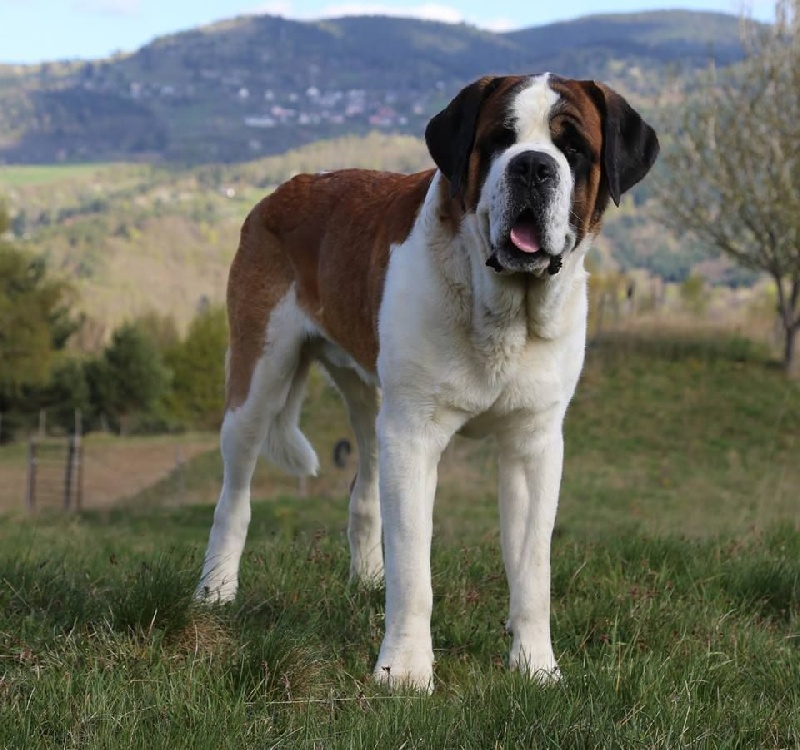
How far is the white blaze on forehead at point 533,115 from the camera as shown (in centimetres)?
382

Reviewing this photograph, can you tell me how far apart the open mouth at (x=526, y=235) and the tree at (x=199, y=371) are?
63.3 meters

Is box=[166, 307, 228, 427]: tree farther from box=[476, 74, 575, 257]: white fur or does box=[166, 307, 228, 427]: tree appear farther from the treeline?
box=[476, 74, 575, 257]: white fur

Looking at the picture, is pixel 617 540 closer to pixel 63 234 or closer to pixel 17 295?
pixel 17 295

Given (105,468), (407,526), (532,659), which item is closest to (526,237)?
(407,526)

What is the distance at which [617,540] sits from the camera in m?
6.07

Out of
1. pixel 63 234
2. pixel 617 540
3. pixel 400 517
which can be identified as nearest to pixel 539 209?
pixel 400 517

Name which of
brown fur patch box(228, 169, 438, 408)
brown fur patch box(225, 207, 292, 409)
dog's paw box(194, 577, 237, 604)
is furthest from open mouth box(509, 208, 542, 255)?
brown fur patch box(225, 207, 292, 409)

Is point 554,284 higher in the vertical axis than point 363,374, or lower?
higher

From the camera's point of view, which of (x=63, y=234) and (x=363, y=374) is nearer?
(x=363, y=374)

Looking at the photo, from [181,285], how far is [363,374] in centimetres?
16894

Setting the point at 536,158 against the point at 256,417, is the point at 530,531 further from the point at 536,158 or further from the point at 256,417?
the point at 256,417

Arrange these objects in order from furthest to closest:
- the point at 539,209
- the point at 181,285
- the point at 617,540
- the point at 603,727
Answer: the point at 181,285 < the point at 617,540 < the point at 539,209 < the point at 603,727

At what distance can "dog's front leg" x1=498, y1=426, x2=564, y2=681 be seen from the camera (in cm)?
421

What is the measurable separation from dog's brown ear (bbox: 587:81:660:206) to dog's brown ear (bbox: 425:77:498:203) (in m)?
0.41
